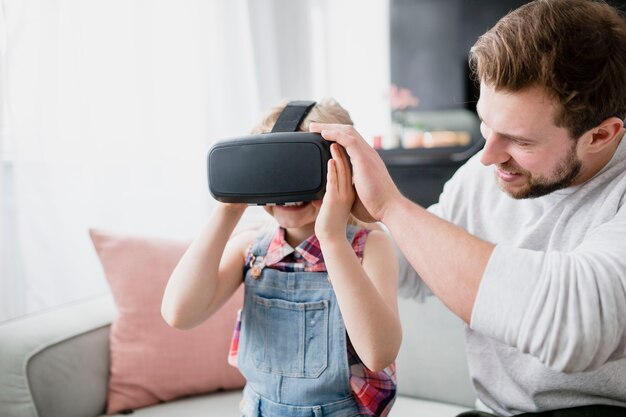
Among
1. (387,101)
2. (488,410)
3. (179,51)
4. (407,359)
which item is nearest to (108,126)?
(179,51)

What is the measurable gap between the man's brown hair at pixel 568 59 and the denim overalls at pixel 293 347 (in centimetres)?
38

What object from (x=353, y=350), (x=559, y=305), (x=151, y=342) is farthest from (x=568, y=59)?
(x=151, y=342)

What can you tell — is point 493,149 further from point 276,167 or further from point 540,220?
point 276,167

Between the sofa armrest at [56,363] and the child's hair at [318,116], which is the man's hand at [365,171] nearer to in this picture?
the child's hair at [318,116]

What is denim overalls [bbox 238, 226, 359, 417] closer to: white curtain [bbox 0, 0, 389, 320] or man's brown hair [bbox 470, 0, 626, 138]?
man's brown hair [bbox 470, 0, 626, 138]

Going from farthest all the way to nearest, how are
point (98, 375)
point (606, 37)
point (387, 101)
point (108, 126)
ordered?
1. point (387, 101)
2. point (108, 126)
3. point (98, 375)
4. point (606, 37)

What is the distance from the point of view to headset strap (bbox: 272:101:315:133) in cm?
90

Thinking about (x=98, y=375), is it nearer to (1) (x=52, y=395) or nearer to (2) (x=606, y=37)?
(1) (x=52, y=395)

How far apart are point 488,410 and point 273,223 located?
0.54 metres

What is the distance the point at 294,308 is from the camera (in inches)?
40.5

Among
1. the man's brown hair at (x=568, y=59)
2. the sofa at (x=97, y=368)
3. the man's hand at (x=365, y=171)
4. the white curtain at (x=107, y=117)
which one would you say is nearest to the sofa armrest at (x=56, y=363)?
the sofa at (x=97, y=368)

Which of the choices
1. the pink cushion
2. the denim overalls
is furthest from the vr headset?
the pink cushion

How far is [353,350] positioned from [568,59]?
22.0 inches

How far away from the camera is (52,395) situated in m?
1.25
